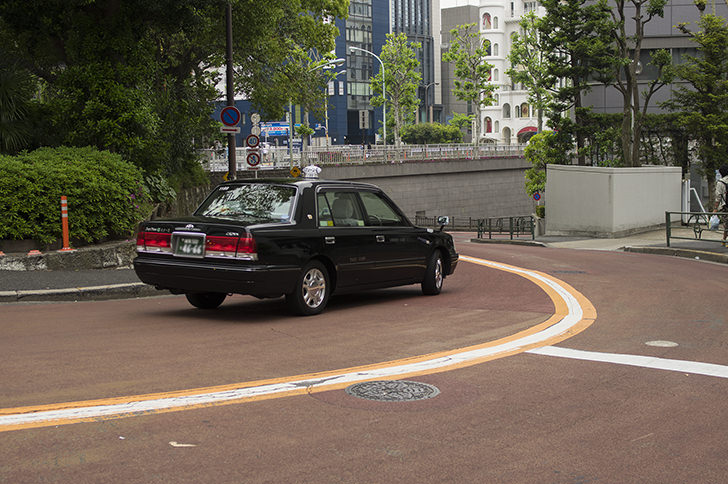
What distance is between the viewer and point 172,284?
9625 millimetres

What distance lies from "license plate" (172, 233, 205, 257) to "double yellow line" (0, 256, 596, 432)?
128 inches

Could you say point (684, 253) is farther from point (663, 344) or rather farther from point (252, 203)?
point (252, 203)

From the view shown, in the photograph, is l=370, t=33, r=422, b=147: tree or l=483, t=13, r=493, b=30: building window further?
l=483, t=13, r=493, b=30: building window

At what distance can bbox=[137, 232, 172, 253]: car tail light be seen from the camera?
32.0ft

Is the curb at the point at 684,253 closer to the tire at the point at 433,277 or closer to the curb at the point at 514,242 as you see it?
the curb at the point at 514,242

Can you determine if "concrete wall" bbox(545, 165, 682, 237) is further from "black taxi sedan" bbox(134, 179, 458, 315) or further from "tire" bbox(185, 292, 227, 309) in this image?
"tire" bbox(185, 292, 227, 309)

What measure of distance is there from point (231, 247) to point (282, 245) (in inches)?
23.2

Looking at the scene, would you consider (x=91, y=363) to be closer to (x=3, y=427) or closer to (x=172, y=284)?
(x=3, y=427)

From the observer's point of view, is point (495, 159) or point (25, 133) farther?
point (495, 159)

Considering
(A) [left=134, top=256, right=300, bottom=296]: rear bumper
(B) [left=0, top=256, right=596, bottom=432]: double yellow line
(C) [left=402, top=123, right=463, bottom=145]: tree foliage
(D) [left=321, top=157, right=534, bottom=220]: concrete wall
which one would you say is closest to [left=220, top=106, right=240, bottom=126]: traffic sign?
(A) [left=134, top=256, right=300, bottom=296]: rear bumper

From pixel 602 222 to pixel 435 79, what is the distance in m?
150

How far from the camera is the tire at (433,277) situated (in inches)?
484

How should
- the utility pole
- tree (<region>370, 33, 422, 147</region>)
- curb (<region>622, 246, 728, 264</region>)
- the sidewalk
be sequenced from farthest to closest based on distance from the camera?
tree (<region>370, 33, 422, 147</region>) → the utility pole → curb (<region>622, 246, 728, 264</region>) → the sidewalk

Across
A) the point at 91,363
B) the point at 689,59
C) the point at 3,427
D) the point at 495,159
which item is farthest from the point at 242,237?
the point at 495,159
